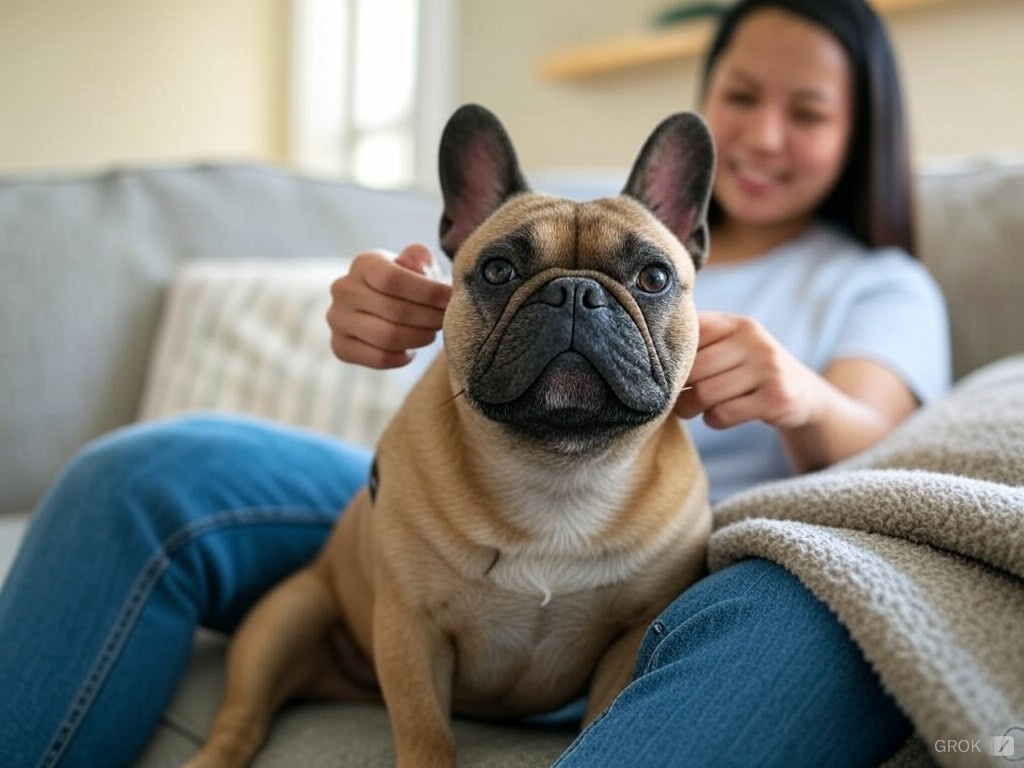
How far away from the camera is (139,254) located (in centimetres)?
161

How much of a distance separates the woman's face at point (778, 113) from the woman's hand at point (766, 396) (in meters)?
0.41

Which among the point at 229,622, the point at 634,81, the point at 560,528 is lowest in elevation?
the point at 229,622

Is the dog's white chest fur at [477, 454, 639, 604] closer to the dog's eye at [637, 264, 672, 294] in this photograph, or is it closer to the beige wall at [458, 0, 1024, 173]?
the dog's eye at [637, 264, 672, 294]

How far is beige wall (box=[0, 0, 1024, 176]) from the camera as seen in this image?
1.94 m

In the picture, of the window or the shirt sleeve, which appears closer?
the shirt sleeve

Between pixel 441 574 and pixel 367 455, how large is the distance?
45 cm

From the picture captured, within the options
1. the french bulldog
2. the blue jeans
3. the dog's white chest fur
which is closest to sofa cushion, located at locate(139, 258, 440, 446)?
the blue jeans

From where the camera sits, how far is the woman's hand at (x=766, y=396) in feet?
2.88

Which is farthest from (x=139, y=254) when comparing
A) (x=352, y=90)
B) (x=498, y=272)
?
(x=352, y=90)

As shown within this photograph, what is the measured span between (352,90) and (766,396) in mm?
3499

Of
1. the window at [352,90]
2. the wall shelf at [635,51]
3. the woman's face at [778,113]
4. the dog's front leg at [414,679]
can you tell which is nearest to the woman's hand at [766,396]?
the dog's front leg at [414,679]

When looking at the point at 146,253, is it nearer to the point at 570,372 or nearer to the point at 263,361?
the point at 263,361

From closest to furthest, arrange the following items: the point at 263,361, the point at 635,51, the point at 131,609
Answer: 1. the point at 131,609
2. the point at 263,361
3. the point at 635,51

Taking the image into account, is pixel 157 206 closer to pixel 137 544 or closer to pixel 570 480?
pixel 137 544
